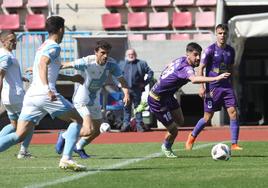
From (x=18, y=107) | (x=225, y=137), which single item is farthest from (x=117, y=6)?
(x=18, y=107)

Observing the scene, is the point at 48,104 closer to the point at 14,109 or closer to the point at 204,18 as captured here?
the point at 14,109

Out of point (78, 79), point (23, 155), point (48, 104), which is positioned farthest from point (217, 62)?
point (48, 104)

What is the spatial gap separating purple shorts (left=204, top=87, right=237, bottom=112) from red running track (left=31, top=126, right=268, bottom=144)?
313 centimetres

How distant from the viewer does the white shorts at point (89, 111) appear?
39.9 feet

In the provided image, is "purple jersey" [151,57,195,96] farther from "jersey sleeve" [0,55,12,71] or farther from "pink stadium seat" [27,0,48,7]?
"pink stadium seat" [27,0,48,7]

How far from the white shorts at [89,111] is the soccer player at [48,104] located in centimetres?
211

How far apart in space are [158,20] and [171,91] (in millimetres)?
14274

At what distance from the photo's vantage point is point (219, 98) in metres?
13.8

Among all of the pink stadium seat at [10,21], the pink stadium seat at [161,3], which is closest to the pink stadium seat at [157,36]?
the pink stadium seat at [161,3]

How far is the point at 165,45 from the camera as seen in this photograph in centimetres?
2366

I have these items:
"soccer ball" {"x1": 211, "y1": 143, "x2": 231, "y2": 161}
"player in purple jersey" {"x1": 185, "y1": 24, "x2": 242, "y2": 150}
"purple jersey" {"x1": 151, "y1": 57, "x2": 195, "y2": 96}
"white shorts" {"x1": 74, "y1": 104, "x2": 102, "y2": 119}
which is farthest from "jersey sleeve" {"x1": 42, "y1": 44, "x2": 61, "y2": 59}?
"player in purple jersey" {"x1": 185, "y1": 24, "x2": 242, "y2": 150}

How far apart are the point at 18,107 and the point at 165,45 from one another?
1126 cm

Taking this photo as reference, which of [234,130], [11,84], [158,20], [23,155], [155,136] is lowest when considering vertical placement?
[155,136]

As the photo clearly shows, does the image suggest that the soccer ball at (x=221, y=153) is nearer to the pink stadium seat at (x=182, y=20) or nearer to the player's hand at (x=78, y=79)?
the player's hand at (x=78, y=79)
